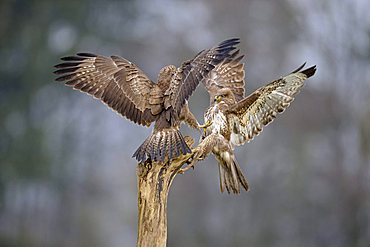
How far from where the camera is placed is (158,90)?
16.9 feet

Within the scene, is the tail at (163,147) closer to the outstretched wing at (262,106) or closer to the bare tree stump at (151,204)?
the bare tree stump at (151,204)

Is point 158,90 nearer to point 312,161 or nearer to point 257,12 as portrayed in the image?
point 312,161

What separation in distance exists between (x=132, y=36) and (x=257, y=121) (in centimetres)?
1055

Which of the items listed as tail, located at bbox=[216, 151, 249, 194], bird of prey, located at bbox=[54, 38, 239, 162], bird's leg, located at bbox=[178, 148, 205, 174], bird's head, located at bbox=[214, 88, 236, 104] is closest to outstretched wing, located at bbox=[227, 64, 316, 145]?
bird's head, located at bbox=[214, 88, 236, 104]

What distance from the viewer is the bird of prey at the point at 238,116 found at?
5355 millimetres

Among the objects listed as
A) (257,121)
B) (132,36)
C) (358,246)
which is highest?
(132,36)

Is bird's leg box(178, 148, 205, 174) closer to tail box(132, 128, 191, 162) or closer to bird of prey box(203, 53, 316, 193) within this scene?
bird of prey box(203, 53, 316, 193)

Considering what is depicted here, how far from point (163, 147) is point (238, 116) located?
981mm

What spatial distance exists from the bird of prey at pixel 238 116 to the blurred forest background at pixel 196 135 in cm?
794

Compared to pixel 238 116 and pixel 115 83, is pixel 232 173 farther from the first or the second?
pixel 115 83

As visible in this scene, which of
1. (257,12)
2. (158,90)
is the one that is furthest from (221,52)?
(257,12)

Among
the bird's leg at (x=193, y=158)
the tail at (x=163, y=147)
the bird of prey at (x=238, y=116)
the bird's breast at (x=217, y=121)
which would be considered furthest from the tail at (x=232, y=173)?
the tail at (x=163, y=147)

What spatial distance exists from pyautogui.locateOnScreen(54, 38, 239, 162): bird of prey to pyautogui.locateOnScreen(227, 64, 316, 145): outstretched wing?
1.36ft

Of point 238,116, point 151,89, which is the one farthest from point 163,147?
point 238,116
